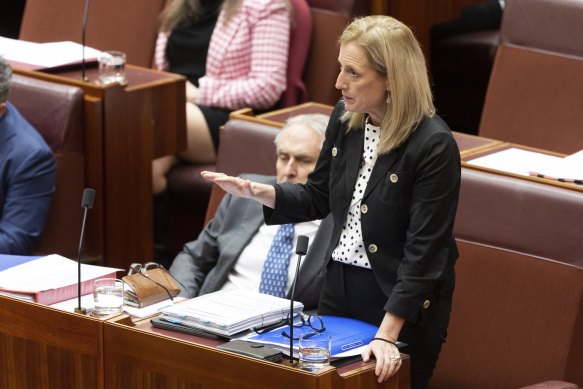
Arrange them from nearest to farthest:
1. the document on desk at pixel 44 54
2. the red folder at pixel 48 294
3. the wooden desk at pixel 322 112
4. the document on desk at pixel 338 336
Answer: the document on desk at pixel 338 336, the red folder at pixel 48 294, the wooden desk at pixel 322 112, the document on desk at pixel 44 54

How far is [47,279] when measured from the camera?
87.7 inches

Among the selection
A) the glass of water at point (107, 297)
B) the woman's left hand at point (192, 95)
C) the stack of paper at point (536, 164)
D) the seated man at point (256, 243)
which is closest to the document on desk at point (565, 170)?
the stack of paper at point (536, 164)

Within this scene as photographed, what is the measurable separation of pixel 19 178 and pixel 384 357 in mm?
1384

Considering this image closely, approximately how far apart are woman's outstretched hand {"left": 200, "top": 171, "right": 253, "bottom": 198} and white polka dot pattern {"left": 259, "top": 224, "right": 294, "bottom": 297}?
499mm

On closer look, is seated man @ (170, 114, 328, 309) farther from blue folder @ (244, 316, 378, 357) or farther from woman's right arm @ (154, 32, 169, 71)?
woman's right arm @ (154, 32, 169, 71)

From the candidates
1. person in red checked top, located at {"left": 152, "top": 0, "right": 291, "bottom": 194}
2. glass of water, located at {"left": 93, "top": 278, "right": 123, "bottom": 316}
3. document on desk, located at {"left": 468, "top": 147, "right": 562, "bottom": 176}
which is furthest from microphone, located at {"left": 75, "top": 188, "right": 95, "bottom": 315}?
person in red checked top, located at {"left": 152, "top": 0, "right": 291, "bottom": 194}

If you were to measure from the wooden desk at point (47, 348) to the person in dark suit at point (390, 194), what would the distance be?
0.35m

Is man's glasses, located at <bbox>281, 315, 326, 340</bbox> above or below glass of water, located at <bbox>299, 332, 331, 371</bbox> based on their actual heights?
below

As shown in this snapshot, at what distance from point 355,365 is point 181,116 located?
1.68m

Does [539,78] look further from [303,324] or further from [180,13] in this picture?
[303,324]

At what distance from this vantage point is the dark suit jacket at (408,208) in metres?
1.99

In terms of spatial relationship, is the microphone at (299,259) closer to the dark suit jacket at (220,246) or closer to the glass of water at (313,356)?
the glass of water at (313,356)

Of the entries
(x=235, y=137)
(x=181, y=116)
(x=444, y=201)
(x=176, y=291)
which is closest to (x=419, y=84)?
(x=444, y=201)

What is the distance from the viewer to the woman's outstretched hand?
2.08 m
